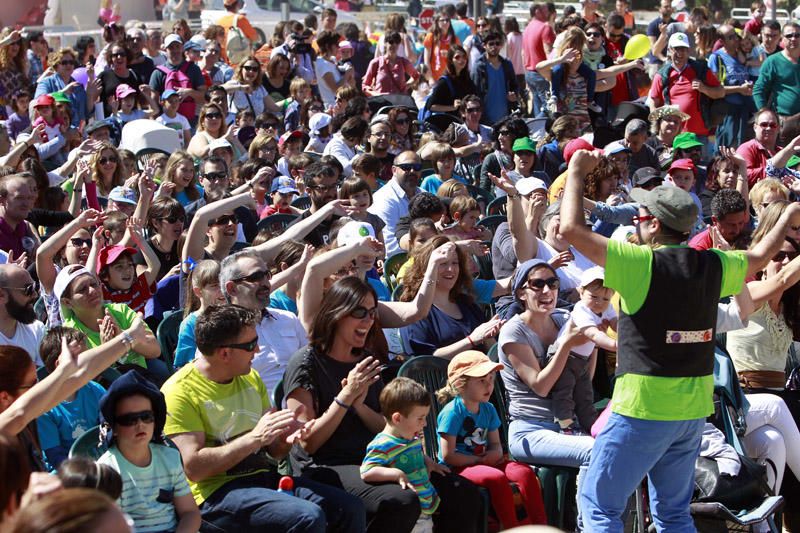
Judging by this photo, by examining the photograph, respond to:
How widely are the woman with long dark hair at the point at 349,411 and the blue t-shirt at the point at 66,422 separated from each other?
85cm

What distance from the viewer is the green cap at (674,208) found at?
15.1ft

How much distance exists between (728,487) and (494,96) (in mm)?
8528

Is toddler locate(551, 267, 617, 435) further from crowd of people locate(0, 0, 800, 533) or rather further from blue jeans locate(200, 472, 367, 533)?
blue jeans locate(200, 472, 367, 533)

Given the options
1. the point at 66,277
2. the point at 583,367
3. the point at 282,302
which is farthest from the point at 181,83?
the point at 583,367

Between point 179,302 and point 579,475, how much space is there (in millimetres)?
2709

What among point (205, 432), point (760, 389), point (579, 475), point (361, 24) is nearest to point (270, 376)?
point (205, 432)

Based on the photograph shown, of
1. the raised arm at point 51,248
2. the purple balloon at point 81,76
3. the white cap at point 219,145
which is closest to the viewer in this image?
the raised arm at point 51,248

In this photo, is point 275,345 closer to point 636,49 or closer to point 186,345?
point 186,345

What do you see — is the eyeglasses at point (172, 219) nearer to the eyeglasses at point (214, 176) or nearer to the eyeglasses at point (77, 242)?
the eyeglasses at point (77, 242)

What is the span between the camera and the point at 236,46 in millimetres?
19234

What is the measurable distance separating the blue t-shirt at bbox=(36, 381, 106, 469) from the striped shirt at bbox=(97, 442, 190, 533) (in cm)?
70

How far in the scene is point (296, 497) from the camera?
4.86m

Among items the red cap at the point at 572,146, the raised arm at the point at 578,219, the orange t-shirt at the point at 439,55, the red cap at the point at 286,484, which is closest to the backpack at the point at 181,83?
the orange t-shirt at the point at 439,55

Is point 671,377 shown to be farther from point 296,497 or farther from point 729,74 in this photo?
point 729,74
